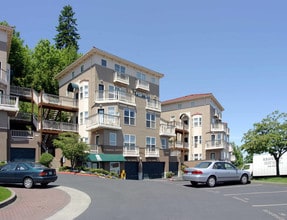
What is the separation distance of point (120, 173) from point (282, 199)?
2668 cm

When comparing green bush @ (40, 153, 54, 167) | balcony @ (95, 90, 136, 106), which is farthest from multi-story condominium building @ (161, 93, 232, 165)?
green bush @ (40, 153, 54, 167)

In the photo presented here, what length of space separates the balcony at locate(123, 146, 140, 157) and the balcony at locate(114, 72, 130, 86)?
8.46 meters

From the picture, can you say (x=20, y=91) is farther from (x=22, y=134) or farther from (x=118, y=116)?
(x=118, y=116)

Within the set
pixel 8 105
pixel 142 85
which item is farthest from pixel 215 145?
pixel 8 105

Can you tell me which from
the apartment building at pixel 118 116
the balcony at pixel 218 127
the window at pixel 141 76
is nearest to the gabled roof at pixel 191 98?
the balcony at pixel 218 127

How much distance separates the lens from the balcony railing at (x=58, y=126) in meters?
39.4

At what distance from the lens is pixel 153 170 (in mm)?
45406

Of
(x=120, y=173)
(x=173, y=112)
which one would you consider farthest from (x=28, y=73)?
(x=173, y=112)

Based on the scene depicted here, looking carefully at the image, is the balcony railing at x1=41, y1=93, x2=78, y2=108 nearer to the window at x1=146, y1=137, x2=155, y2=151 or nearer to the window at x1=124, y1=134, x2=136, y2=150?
the window at x1=124, y1=134, x2=136, y2=150

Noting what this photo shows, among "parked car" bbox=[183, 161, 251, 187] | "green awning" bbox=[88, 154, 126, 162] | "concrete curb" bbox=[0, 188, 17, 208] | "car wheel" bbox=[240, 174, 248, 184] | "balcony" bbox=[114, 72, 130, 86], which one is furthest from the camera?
"balcony" bbox=[114, 72, 130, 86]

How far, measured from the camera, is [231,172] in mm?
22000

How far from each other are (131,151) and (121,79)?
938 centimetres

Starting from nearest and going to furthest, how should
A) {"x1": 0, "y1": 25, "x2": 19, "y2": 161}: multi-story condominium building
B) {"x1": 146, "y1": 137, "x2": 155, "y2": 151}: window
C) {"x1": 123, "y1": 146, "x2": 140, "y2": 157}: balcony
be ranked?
{"x1": 0, "y1": 25, "x2": 19, "y2": 161}: multi-story condominium building → {"x1": 123, "y1": 146, "x2": 140, "y2": 157}: balcony → {"x1": 146, "y1": 137, "x2": 155, "y2": 151}: window

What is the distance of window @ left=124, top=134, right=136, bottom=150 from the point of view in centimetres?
4188
